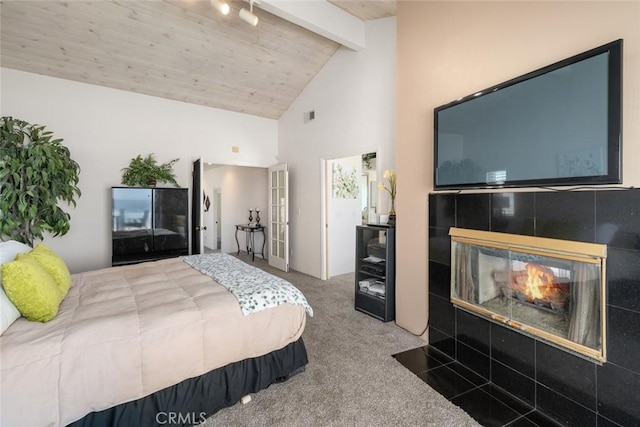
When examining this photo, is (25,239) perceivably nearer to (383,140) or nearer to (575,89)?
(383,140)

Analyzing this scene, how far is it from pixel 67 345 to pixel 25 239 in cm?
280

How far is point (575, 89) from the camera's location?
1.53m

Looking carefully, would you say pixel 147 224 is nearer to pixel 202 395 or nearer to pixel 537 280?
pixel 202 395

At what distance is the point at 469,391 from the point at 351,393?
821 mm

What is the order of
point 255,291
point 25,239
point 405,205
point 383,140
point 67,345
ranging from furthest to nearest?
point 383,140 < point 25,239 < point 405,205 < point 255,291 < point 67,345

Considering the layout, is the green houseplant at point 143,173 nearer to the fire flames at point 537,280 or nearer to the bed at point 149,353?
the bed at point 149,353

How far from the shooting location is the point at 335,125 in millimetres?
4246

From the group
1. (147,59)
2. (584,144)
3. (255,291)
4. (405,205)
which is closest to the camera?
(584,144)

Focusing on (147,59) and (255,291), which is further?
(147,59)

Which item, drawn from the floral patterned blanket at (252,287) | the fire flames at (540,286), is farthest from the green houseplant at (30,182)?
the fire flames at (540,286)

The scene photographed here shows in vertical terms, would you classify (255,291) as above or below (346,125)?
below

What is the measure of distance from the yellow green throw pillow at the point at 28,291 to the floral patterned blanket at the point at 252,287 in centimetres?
97

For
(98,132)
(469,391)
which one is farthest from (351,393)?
(98,132)

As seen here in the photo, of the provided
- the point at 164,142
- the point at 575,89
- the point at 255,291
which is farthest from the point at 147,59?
the point at 575,89
